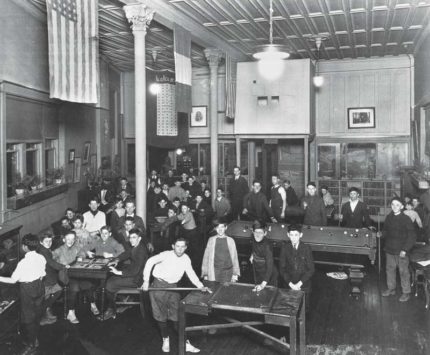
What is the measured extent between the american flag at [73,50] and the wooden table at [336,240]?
4.03m

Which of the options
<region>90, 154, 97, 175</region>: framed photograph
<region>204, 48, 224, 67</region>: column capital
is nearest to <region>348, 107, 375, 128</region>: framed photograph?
<region>204, 48, 224, 67</region>: column capital

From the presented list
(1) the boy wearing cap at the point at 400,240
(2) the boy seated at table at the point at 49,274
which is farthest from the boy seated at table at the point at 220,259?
(1) the boy wearing cap at the point at 400,240

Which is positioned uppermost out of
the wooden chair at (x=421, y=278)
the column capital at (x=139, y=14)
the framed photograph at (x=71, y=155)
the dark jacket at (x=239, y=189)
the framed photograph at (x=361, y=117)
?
the column capital at (x=139, y=14)

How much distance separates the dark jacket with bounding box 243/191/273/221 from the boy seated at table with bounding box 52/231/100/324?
4716 millimetres

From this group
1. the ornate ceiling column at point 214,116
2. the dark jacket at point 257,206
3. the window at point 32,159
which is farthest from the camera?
the ornate ceiling column at point 214,116

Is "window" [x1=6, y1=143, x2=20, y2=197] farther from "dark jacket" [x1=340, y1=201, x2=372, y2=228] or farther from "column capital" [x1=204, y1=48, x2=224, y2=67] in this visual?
"dark jacket" [x1=340, y1=201, x2=372, y2=228]

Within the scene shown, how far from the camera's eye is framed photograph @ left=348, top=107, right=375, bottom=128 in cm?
1648

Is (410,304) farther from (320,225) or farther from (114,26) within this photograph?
(114,26)

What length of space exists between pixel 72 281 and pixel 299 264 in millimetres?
3498

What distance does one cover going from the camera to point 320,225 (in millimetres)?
9617

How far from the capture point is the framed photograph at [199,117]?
1856 cm

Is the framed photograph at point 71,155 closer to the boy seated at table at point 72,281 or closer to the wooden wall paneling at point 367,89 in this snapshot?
the boy seated at table at point 72,281

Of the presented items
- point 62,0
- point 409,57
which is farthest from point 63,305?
point 409,57

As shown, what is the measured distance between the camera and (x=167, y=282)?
20.6 feet
